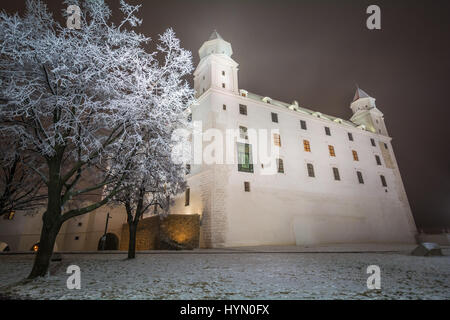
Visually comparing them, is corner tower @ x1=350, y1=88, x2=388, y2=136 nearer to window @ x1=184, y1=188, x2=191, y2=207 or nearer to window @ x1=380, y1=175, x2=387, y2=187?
window @ x1=380, y1=175, x2=387, y2=187

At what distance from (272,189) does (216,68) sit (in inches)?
575

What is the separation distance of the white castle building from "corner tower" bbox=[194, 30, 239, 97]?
121mm

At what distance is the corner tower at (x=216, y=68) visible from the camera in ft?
76.6

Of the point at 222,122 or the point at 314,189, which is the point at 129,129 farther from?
the point at 314,189

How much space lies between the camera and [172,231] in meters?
17.1

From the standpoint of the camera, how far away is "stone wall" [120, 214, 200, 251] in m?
16.9

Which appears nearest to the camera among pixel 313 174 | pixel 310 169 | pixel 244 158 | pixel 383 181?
pixel 244 158

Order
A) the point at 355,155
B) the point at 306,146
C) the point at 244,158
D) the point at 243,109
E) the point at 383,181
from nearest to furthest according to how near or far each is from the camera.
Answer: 1. the point at 244,158
2. the point at 243,109
3. the point at 306,146
4. the point at 355,155
5. the point at 383,181

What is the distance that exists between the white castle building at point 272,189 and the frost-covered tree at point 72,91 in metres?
12.3

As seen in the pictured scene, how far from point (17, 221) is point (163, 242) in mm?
17709

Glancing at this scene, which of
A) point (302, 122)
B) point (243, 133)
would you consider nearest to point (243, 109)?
point (243, 133)

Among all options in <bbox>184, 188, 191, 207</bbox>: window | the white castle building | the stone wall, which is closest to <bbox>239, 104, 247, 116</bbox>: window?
the white castle building

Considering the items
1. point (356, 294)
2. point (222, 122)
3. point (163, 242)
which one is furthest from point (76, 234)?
point (356, 294)

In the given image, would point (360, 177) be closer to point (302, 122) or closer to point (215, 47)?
point (302, 122)
